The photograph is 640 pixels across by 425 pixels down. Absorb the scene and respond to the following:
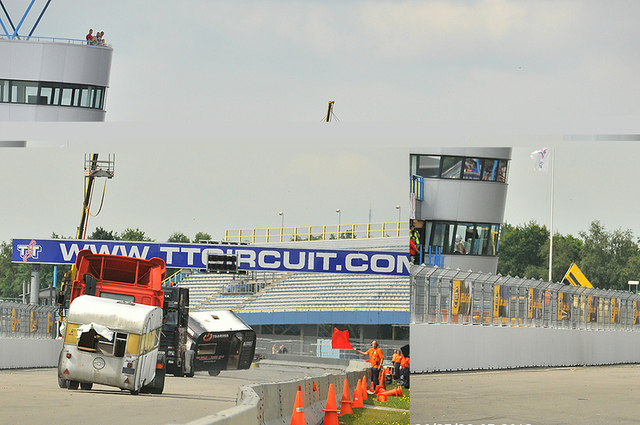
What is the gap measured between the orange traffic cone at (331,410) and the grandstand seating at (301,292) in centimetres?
99

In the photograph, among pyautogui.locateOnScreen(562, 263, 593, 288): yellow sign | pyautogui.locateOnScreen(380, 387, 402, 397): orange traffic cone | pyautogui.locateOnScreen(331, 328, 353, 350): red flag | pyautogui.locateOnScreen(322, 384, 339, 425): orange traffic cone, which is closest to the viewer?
pyautogui.locateOnScreen(380, 387, 402, 397): orange traffic cone

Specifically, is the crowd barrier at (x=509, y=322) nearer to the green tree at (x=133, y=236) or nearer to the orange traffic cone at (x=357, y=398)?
the orange traffic cone at (x=357, y=398)

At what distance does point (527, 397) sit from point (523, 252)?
1.45 m

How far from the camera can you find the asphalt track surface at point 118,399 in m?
8.68

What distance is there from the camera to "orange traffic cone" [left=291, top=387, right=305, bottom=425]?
9.44 m

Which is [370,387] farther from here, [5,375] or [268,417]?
[5,375]

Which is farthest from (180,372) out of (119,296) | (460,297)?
(460,297)

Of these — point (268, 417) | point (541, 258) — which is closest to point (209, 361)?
point (268, 417)

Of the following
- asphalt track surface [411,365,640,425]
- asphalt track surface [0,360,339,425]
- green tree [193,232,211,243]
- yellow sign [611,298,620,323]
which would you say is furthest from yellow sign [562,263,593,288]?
green tree [193,232,211,243]

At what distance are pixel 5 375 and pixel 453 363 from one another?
182 inches

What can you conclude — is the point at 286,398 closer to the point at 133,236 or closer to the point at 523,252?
the point at 133,236

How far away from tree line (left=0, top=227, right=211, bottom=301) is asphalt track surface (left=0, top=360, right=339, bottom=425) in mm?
866

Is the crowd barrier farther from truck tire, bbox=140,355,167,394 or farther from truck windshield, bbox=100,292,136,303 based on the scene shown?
truck windshield, bbox=100,292,136,303

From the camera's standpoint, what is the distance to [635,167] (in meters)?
9.22
